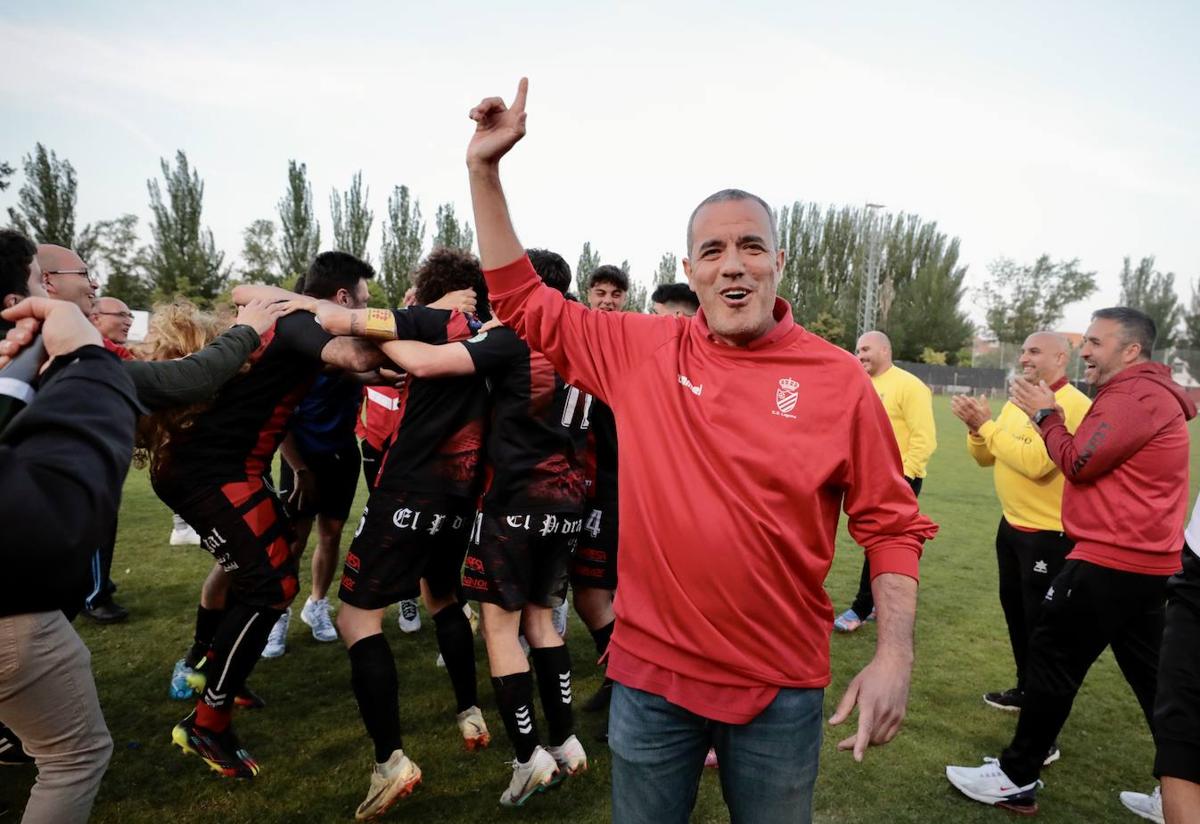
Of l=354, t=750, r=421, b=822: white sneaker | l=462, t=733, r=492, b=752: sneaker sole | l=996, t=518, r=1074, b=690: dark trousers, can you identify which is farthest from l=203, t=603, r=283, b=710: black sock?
l=996, t=518, r=1074, b=690: dark trousers

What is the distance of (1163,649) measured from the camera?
2168 mm

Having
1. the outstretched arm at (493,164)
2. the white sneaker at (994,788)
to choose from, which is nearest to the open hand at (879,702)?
the outstretched arm at (493,164)

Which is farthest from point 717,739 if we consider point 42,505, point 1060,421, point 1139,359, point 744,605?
point 1139,359

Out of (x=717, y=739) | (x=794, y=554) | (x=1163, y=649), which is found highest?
(x=794, y=554)

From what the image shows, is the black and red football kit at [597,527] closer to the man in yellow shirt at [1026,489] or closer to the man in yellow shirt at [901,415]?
the man in yellow shirt at [1026,489]

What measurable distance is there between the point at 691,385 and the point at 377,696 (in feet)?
7.39

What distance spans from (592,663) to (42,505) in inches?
177

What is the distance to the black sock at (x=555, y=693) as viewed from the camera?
147 inches

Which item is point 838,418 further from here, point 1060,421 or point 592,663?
point 592,663

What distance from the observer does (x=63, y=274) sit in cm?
287

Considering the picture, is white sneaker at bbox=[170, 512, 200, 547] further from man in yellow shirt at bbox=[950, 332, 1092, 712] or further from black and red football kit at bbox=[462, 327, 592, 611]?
man in yellow shirt at bbox=[950, 332, 1092, 712]

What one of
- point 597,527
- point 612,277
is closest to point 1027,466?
point 597,527

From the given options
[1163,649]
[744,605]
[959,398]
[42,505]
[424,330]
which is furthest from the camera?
[959,398]

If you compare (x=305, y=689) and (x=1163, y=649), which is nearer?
(x=1163, y=649)
